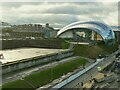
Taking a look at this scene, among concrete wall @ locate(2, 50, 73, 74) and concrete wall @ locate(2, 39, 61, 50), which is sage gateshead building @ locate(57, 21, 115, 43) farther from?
concrete wall @ locate(2, 50, 73, 74)

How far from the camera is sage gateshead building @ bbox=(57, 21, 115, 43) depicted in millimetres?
35969

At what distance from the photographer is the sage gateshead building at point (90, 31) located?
118 ft

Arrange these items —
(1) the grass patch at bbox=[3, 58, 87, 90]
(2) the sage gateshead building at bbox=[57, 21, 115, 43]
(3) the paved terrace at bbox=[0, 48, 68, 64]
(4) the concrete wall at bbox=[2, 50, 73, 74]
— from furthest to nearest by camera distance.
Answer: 1. (2) the sage gateshead building at bbox=[57, 21, 115, 43]
2. (3) the paved terrace at bbox=[0, 48, 68, 64]
3. (4) the concrete wall at bbox=[2, 50, 73, 74]
4. (1) the grass patch at bbox=[3, 58, 87, 90]

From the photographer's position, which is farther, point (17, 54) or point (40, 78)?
point (17, 54)

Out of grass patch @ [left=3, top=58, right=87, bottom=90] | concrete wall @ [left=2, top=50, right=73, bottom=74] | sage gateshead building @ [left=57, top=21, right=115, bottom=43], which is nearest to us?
grass patch @ [left=3, top=58, right=87, bottom=90]

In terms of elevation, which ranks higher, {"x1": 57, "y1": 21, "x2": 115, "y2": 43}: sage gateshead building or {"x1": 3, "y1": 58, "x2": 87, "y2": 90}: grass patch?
{"x1": 57, "y1": 21, "x2": 115, "y2": 43}: sage gateshead building

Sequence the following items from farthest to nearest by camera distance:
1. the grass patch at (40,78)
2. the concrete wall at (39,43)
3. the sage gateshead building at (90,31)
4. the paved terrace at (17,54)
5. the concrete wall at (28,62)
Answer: the sage gateshead building at (90,31) < the concrete wall at (39,43) < the paved terrace at (17,54) < the concrete wall at (28,62) < the grass patch at (40,78)

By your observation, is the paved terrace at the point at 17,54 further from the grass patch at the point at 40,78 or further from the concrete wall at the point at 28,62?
the grass patch at the point at 40,78

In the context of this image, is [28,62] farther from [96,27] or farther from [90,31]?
[90,31]

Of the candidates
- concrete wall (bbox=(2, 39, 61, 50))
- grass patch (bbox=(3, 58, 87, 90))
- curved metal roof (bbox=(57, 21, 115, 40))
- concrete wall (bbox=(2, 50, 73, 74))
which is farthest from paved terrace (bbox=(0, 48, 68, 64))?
curved metal roof (bbox=(57, 21, 115, 40))

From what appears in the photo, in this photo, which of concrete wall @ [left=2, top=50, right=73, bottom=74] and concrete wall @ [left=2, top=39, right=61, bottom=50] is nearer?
concrete wall @ [left=2, top=50, right=73, bottom=74]

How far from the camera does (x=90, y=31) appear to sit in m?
38.1

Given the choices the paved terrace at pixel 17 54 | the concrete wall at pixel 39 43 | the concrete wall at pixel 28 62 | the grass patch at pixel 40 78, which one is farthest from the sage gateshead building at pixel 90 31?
the grass patch at pixel 40 78

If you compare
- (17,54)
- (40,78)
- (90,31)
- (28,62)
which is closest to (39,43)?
(17,54)
